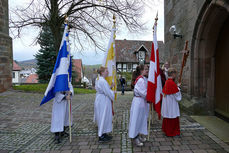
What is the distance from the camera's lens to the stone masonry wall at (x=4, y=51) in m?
9.87

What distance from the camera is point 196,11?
Result: 5.55 m

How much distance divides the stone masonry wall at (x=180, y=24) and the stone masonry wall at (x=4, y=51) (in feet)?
30.6

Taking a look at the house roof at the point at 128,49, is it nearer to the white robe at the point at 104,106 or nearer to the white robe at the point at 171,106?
the white robe at the point at 171,106

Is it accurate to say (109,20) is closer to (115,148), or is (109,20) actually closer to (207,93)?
(207,93)

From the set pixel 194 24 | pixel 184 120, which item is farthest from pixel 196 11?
pixel 184 120

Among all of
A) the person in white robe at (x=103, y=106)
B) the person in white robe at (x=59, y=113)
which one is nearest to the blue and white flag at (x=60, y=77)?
the person in white robe at (x=59, y=113)

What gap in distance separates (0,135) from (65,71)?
2.40m

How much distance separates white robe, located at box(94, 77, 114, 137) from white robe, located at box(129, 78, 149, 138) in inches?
21.0

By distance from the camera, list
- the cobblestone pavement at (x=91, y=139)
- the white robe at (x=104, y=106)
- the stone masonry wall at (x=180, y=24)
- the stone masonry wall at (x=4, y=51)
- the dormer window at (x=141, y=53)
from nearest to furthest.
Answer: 1. the cobblestone pavement at (x=91, y=139)
2. the white robe at (x=104, y=106)
3. the stone masonry wall at (x=180, y=24)
4. the stone masonry wall at (x=4, y=51)
5. the dormer window at (x=141, y=53)

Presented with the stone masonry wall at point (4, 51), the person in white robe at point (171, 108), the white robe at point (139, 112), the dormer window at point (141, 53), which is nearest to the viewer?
the white robe at point (139, 112)

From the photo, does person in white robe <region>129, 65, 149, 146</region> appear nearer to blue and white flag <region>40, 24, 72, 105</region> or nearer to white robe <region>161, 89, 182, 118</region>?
white robe <region>161, 89, 182, 118</region>

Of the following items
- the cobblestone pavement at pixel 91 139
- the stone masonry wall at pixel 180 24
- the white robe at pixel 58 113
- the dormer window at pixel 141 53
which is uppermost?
the dormer window at pixel 141 53

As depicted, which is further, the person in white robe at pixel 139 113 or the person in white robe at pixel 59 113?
the person in white robe at pixel 59 113

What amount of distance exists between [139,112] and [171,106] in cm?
98
